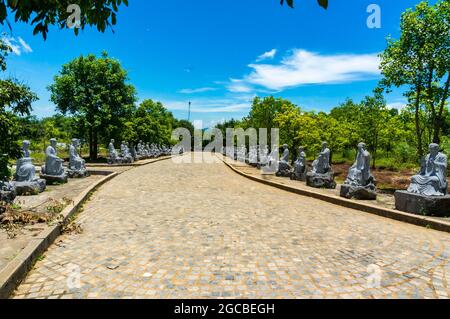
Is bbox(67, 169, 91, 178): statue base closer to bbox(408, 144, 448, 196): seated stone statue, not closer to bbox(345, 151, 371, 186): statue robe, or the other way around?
bbox(345, 151, 371, 186): statue robe

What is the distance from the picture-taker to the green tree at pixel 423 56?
12117 millimetres

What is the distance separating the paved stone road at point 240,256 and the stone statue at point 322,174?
199 inches

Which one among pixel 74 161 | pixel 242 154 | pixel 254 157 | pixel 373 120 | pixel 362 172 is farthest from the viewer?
pixel 242 154

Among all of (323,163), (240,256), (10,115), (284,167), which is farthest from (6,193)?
(284,167)

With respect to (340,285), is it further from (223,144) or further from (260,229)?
(223,144)

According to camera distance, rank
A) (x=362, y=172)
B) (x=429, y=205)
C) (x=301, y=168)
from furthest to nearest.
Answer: (x=301, y=168) → (x=362, y=172) → (x=429, y=205)

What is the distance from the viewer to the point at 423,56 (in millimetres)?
12469

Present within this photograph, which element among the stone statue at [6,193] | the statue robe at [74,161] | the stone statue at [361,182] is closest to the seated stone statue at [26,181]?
the stone statue at [6,193]

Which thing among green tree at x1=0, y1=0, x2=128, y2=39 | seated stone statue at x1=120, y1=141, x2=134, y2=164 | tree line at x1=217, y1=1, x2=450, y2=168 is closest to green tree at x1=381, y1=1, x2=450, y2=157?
tree line at x1=217, y1=1, x2=450, y2=168

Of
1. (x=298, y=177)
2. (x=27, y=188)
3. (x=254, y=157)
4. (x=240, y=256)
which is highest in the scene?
(x=254, y=157)

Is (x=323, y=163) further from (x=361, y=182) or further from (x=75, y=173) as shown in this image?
(x=75, y=173)

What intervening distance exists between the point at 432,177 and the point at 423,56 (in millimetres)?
6241

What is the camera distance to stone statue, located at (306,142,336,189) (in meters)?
14.3

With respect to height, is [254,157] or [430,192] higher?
[254,157]
